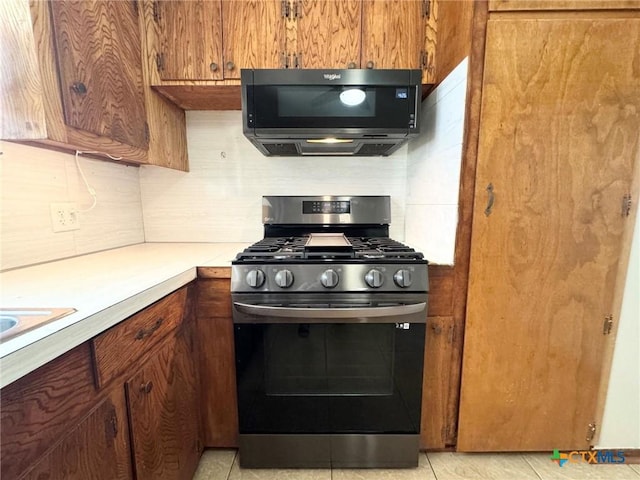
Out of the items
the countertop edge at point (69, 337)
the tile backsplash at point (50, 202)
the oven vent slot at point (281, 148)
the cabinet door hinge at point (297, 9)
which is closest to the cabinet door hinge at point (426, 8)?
the cabinet door hinge at point (297, 9)

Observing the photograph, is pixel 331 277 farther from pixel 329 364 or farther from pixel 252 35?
pixel 252 35

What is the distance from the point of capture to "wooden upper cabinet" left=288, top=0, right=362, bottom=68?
4.20ft

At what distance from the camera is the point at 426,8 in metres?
1.28

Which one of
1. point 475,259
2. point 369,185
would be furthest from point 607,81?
point 369,185

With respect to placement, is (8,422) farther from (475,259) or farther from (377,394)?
(475,259)

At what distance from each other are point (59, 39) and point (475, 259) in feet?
5.07

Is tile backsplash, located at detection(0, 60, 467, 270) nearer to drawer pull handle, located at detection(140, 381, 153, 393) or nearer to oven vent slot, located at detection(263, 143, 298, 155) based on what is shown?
oven vent slot, located at detection(263, 143, 298, 155)

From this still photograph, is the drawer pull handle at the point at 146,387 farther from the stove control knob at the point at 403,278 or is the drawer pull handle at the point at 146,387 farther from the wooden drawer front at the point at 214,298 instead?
the stove control knob at the point at 403,278

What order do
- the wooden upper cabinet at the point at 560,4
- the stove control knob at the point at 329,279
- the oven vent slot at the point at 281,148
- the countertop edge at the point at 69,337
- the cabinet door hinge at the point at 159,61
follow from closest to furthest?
the countertop edge at the point at 69,337, the wooden upper cabinet at the point at 560,4, the stove control knob at the point at 329,279, the cabinet door hinge at the point at 159,61, the oven vent slot at the point at 281,148

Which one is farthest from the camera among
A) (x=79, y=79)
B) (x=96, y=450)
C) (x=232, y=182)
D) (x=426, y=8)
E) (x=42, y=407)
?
(x=232, y=182)

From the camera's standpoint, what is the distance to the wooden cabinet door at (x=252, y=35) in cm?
128

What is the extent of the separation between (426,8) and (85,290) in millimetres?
1653

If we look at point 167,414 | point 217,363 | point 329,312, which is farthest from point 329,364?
point 167,414

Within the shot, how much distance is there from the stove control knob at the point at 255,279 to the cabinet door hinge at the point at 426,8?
1.30 m
